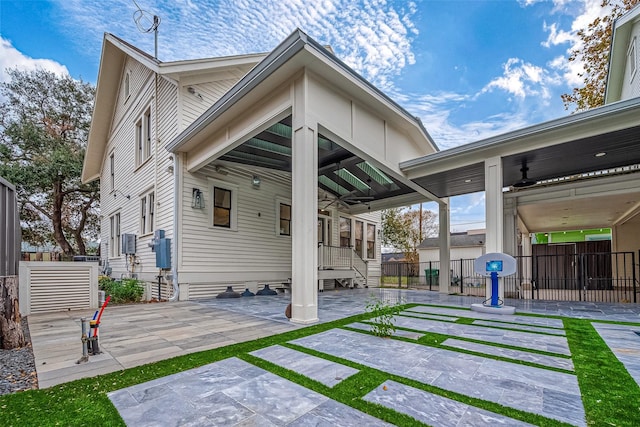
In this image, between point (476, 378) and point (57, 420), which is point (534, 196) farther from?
point (57, 420)

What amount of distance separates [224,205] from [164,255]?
220cm

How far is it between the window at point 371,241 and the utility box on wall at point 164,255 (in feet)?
31.7

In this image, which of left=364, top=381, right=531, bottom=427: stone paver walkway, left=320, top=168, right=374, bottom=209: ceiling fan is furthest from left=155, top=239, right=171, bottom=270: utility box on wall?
left=364, top=381, right=531, bottom=427: stone paver walkway

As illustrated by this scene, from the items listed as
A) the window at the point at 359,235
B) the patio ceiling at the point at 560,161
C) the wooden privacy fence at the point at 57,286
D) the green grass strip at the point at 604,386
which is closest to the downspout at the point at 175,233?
the wooden privacy fence at the point at 57,286

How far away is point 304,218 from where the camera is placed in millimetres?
5098

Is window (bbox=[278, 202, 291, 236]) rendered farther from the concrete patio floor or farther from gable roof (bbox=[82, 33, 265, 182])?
the concrete patio floor

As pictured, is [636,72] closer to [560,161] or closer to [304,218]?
[560,161]

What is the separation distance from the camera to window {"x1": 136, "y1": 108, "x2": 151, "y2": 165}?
10430 mm

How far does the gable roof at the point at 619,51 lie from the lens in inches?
340

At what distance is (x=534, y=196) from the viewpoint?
930cm

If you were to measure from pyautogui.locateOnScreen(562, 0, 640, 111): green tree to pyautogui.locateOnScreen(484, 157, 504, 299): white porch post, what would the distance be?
34.4ft

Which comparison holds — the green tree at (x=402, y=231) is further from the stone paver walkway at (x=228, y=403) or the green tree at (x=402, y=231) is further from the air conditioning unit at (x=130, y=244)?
the stone paver walkway at (x=228, y=403)

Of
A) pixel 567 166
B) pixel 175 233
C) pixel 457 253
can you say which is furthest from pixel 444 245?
pixel 457 253

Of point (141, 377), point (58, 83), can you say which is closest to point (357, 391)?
point (141, 377)
